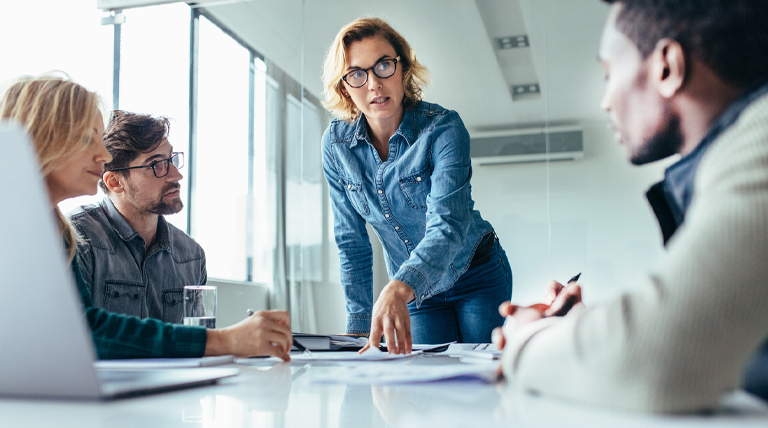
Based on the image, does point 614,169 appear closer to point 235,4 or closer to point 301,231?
point 301,231

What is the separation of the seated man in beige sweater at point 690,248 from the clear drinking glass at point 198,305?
0.81 metres

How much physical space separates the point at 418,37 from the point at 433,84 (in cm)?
33

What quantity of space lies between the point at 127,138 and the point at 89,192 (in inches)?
34.0

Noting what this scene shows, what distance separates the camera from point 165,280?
5.82 ft

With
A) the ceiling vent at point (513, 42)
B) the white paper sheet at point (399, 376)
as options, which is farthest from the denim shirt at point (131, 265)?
the ceiling vent at point (513, 42)

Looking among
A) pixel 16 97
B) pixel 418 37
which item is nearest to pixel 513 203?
pixel 418 37

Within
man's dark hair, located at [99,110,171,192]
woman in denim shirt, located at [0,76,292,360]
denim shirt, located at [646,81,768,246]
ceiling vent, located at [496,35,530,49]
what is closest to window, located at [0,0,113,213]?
man's dark hair, located at [99,110,171,192]

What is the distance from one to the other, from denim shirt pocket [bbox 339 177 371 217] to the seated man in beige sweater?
114 cm

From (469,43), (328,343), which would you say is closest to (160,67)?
(469,43)

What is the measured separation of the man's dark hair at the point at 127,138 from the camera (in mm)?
1951

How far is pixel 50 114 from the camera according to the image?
1030 mm

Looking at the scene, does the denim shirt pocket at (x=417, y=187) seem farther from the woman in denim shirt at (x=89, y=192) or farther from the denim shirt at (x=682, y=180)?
the denim shirt at (x=682, y=180)

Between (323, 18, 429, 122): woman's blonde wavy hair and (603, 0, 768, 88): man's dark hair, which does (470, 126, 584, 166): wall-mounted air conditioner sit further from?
(603, 0, 768, 88): man's dark hair

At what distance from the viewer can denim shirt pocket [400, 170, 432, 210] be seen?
161 cm
